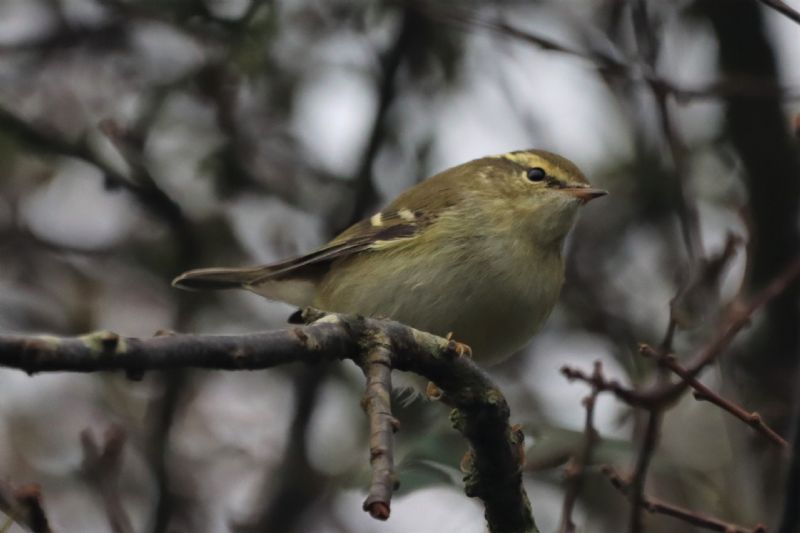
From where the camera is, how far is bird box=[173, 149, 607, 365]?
13.3 ft

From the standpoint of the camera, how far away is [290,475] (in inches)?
185

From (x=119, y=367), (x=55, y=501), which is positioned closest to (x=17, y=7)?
(x=55, y=501)

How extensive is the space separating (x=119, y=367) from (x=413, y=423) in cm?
376

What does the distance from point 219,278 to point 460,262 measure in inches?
45.0

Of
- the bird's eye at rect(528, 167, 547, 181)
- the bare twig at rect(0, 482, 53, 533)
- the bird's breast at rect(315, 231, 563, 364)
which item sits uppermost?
the bird's eye at rect(528, 167, 547, 181)

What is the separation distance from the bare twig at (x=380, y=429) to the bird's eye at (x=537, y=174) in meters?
2.55

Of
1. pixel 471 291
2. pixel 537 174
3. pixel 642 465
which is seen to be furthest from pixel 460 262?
pixel 642 465

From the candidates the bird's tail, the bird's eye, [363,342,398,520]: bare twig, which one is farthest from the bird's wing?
[363,342,398,520]: bare twig

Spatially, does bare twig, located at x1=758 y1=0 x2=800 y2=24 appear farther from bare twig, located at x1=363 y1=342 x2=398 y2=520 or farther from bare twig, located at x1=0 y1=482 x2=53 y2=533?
bare twig, located at x1=0 y1=482 x2=53 y2=533

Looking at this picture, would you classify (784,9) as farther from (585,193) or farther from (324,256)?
(324,256)

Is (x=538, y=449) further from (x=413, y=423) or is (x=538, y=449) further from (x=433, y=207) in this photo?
(x=413, y=423)

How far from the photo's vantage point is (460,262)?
414 centimetres

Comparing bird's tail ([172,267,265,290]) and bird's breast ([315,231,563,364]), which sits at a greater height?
bird's tail ([172,267,265,290])

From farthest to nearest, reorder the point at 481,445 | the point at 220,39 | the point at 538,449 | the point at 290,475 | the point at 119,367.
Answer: the point at 220,39 < the point at 290,475 < the point at 538,449 < the point at 481,445 < the point at 119,367
